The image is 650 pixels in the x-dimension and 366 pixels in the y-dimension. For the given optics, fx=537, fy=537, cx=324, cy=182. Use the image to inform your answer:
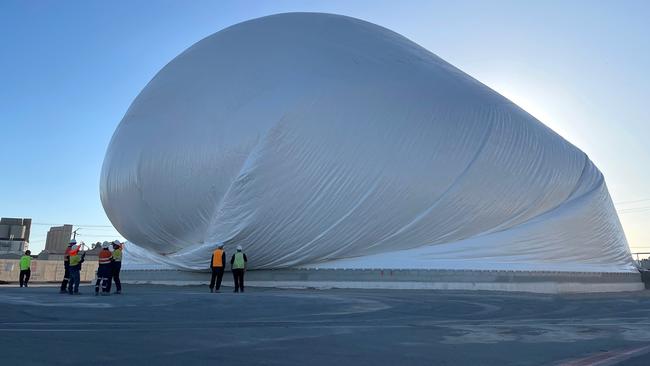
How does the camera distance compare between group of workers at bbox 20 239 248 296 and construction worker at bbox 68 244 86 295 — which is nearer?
group of workers at bbox 20 239 248 296

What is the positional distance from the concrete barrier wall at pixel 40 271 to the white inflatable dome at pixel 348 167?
20235mm

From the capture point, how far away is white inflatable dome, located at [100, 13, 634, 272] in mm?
18234

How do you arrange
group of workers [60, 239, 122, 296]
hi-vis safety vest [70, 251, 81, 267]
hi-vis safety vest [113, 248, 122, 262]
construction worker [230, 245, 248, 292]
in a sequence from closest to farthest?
group of workers [60, 239, 122, 296]
hi-vis safety vest [70, 251, 81, 267]
hi-vis safety vest [113, 248, 122, 262]
construction worker [230, 245, 248, 292]

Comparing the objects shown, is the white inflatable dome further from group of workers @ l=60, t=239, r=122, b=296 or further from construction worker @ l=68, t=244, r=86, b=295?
construction worker @ l=68, t=244, r=86, b=295

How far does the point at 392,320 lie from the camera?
8742 mm

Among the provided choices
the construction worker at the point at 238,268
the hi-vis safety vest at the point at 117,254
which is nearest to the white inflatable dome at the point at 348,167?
the construction worker at the point at 238,268

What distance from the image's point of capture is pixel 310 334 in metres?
6.79

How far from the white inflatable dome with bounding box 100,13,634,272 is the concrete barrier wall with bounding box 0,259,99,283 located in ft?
66.4

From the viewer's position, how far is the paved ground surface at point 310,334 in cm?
512

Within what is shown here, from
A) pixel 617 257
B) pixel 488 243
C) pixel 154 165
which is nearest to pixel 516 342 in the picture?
pixel 488 243

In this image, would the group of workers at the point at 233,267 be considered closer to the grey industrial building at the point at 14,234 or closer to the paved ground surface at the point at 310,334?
the paved ground surface at the point at 310,334

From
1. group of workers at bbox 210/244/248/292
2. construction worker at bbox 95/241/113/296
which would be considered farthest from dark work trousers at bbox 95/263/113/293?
group of workers at bbox 210/244/248/292

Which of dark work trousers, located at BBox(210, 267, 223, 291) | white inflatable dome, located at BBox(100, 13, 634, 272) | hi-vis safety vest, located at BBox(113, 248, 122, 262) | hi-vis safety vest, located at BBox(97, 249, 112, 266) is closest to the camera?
hi-vis safety vest, located at BBox(97, 249, 112, 266)

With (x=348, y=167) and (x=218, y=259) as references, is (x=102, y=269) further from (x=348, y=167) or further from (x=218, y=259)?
(x=348, y=167)
